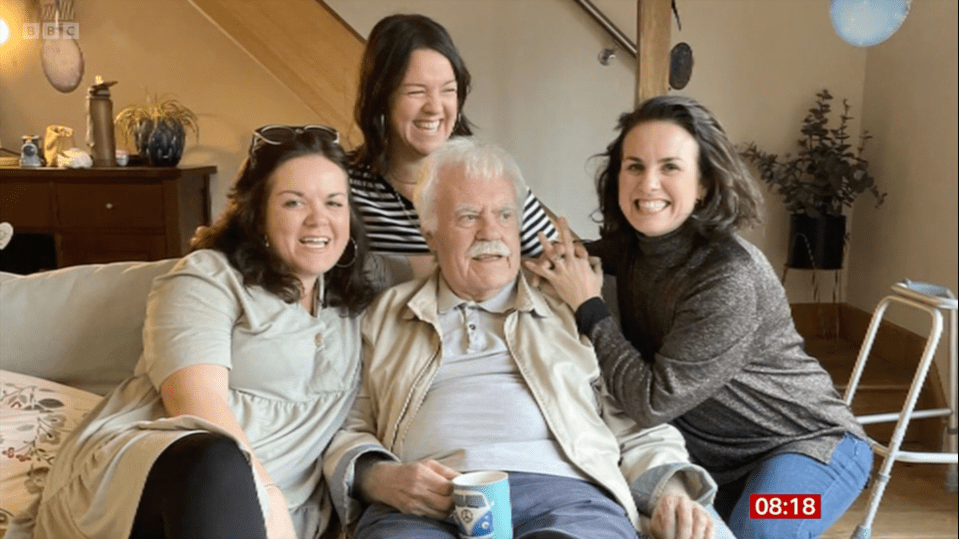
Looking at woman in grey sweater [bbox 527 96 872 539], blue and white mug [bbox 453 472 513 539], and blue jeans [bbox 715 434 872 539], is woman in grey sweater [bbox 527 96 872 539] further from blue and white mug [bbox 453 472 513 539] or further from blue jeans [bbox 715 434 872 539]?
blue and white mug [bbox 453 472 513 539]

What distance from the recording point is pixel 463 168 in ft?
5.58

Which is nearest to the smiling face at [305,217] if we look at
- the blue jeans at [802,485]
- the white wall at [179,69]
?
the blue jeans at [802,485]

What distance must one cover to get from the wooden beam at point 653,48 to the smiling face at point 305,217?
202 cm

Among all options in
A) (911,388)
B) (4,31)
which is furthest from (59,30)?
Result: (911,388)

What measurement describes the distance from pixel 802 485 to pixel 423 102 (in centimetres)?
116

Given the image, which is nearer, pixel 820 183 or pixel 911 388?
pixel 911 388

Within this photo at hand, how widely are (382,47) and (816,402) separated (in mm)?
1235

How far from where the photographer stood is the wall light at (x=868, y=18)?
255 centimetres

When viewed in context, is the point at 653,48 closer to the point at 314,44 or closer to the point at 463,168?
the point at 314,44

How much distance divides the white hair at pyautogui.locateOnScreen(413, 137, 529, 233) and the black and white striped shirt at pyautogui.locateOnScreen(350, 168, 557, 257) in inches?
8.9

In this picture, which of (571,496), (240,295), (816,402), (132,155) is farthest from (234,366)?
(132,155)

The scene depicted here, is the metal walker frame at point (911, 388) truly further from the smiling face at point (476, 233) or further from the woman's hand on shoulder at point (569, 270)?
the smiling face at point (476, 233)

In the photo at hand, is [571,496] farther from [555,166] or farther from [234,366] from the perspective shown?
[555,166]

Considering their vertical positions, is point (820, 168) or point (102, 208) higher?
point (820, 168)
